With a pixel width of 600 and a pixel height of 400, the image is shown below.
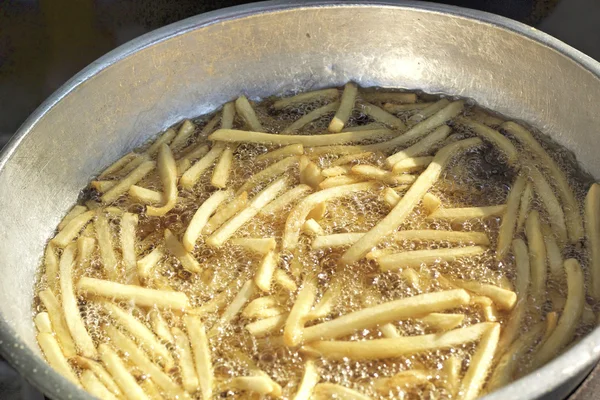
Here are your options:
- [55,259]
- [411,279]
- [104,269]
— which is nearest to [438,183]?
[411,279]

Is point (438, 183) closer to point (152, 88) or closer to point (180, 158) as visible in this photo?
point (180, 158)

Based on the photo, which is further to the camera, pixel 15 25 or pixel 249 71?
pixel 15 25

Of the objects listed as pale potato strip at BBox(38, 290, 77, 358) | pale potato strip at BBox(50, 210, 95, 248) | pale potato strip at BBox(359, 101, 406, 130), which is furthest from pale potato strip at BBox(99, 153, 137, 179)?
pale potato strip at BBox(359, 101, 406, 130)

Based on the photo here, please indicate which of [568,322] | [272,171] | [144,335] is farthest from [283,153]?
[568,322]

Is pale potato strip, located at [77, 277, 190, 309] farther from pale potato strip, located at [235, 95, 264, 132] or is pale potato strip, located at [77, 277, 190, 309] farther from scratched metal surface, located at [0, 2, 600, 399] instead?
pale potato strip, located at [235, 95, 264, 132]

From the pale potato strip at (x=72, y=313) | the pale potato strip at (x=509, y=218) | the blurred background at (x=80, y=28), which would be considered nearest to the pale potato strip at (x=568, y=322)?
the pale potato strip at (x=509, y=218)

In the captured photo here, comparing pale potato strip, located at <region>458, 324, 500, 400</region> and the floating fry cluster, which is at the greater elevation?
the floating fry cluster

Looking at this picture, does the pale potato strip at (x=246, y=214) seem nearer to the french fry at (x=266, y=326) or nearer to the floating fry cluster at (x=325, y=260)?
the floating fry cluster at (x=325, y=260)
